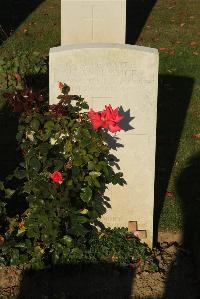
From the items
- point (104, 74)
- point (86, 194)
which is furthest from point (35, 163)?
point (104, 74)

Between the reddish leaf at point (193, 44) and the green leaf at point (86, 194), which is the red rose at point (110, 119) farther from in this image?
the reddish leaf at point (193, 44)

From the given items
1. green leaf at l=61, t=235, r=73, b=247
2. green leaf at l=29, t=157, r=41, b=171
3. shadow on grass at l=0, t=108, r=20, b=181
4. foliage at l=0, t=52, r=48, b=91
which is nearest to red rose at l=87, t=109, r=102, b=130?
green leaf at l=29, t=157, r=41, b=171

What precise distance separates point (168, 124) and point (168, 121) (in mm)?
88

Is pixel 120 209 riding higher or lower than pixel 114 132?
lower

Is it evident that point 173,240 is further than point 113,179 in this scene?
Yes

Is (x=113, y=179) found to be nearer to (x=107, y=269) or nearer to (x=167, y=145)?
(x=107, y=269)

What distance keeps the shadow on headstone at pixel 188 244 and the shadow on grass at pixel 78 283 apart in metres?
0.37

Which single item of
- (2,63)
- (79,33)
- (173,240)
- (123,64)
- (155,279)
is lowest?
(155,279)

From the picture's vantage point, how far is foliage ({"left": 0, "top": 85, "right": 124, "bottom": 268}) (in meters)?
4.57

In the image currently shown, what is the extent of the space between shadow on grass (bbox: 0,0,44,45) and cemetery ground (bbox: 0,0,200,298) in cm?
2

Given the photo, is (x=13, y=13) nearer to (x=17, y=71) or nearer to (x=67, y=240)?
(x=17, y=71)

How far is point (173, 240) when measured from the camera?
529 centimetres

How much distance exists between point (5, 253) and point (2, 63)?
4.09m

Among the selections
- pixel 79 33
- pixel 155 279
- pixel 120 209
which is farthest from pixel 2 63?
pixel 155 279
